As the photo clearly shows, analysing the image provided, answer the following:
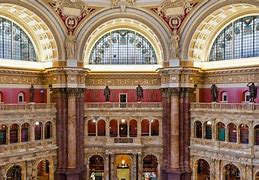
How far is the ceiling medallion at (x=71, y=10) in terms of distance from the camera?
3881 centimetres

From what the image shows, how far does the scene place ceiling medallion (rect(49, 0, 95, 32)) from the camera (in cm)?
3881

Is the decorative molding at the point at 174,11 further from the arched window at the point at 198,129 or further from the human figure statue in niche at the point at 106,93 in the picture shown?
the arched window at the point at 198,129

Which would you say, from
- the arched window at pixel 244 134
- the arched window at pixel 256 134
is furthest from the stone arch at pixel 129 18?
the arched window at pixel 256 134

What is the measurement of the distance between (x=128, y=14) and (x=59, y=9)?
765cm

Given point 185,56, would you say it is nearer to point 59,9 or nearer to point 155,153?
point 155,153

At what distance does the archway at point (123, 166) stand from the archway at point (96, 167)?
211cm

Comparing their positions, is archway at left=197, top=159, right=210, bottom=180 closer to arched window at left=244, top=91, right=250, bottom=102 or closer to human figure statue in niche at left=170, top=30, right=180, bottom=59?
arched window at left=244, top=91, right=250, bottom=102

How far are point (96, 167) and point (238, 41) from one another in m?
22.4

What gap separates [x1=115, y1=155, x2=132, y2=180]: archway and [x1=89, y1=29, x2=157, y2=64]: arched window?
11.8 m

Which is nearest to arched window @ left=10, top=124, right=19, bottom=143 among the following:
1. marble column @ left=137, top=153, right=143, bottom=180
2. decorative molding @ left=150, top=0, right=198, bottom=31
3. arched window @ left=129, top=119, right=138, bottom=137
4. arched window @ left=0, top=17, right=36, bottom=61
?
arched window @ left=0, top=17, right=36, bottom=61

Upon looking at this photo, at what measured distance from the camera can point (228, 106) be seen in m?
36.2

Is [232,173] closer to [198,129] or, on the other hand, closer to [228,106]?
[198,129]

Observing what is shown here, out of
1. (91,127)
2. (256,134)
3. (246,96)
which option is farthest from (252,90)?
(91,127)

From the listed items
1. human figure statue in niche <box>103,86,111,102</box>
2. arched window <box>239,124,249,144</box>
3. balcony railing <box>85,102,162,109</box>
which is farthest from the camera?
human figure statue in niche <box>103,86,111,102</box>
